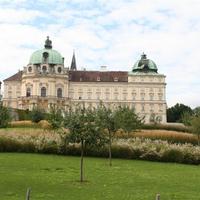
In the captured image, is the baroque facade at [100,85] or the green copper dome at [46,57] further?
the baroque facade at [100,85]

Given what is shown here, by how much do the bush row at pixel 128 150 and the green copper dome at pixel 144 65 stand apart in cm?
→ 9092

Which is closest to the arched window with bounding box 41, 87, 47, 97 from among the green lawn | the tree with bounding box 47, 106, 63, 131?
the tree with bounding box 47, 106, 63, 131

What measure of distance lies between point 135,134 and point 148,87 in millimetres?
79612

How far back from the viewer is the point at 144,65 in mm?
123250

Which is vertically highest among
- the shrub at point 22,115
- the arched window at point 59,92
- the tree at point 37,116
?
the arched window at point 59,92

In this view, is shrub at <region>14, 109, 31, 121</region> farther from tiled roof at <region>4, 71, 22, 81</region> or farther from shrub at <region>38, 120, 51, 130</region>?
tiled roof at <region>4, 71, 22, 81</region>

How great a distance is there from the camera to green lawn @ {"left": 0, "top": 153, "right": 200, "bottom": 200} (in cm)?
1546

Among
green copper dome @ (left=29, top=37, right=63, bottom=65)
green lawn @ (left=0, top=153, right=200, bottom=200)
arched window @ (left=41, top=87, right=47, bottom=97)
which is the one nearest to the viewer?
green lawn @ (left=0, top=153, right=200, bottom=200)

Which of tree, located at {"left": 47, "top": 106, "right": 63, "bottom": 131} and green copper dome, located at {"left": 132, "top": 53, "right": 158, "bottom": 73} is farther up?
green copper dome, located at {"left": 132, "top": 53, "right": 158, "bottom": 73}

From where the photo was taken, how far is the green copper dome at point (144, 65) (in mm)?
123438

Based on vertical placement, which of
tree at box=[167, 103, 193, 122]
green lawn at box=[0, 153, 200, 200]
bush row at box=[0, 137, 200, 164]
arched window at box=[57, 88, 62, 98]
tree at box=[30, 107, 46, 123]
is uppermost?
arched window at box=[57, 88, 62, 98]

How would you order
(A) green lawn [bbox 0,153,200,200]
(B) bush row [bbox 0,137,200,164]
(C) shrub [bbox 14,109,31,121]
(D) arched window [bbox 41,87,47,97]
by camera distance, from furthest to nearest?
(D) arched window [bbox 41,87,47,97], (C) shrub [bbox 14,109,31,121], (B) bush row [bbox 0,137,200,164], (A) green lawn [bbox 0,153,200,200]

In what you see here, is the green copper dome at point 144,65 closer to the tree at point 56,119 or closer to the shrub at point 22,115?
the shrub at point 22,115

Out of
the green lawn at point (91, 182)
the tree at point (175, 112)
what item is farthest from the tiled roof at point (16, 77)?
the green lawn at point (91, 182)
